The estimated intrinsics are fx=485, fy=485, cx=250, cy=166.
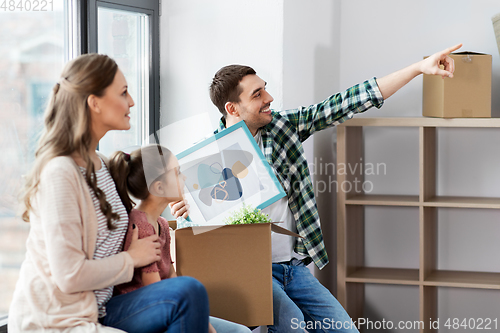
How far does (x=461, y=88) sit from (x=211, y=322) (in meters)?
1.46

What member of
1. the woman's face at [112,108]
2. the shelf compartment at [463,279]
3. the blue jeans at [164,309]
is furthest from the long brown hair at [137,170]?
the shelf compartment at [463,279]

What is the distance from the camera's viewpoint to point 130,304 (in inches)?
45.8

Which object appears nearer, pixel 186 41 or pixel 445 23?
pixel 186 41

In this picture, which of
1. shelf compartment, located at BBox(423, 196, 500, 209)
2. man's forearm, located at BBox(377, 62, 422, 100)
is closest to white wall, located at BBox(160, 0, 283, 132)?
man's forearm, located at BBox(377, 62, 422, 100)

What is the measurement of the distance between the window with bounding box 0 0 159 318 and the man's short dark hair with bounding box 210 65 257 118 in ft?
1.64

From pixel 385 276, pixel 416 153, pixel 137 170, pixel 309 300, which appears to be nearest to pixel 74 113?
Answer: pixel 137 170

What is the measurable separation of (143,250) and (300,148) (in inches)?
36.7

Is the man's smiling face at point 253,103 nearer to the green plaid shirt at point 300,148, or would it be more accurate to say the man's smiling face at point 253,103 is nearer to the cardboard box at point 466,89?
the green plaid shirt at point 300,148

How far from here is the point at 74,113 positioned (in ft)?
3.68

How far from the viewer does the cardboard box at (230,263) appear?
A: 1.35m

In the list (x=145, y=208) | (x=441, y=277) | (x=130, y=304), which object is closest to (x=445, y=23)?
(x=441, y=277)

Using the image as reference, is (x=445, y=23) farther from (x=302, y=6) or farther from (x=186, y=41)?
(x=186, y=41)

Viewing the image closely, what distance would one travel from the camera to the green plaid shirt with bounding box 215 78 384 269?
191cm

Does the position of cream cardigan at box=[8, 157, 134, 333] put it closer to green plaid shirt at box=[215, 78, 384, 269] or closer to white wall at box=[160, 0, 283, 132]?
green plaid shirt at box=[215, 78, 384, 269]
